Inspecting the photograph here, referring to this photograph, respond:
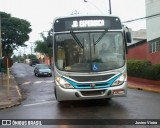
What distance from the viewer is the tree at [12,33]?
54281mm

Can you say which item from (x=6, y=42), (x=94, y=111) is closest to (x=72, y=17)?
(x=94, y=111)

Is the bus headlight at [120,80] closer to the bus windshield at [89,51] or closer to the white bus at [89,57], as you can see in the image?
the white bus at [89,57]

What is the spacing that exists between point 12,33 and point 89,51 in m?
42.2

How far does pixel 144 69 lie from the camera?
28188 mm

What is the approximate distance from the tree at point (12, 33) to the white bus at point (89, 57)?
41.1m

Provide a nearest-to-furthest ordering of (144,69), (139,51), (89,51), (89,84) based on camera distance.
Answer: (89,84) < (89,51) < (144,69) < (139,51)

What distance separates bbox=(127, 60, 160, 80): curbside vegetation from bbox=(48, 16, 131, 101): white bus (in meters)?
12.1

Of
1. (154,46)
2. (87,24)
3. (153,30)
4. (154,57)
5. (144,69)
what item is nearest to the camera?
(87,24)

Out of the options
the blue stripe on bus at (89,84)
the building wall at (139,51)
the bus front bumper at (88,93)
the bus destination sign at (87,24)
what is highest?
the bus destination sign at (87,24)

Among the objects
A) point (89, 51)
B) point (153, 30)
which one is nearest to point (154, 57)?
point (153, 30)

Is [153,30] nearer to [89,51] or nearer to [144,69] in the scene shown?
[144,69]

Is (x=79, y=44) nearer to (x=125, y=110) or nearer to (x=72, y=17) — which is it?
(x=72, y=17)

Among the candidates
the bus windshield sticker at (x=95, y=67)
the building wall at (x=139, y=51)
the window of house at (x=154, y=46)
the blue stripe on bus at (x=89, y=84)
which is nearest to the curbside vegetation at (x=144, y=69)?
the window of house at (x=154, y=46)

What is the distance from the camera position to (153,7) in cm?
2905
